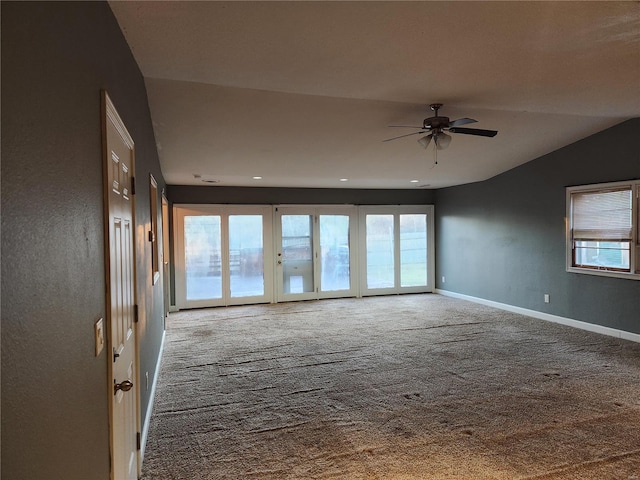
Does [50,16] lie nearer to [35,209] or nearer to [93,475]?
[35,209]

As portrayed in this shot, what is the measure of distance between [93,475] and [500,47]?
307 centimetres

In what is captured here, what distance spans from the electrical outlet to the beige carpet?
1.38m

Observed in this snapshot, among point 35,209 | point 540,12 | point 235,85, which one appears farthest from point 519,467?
point 235,85

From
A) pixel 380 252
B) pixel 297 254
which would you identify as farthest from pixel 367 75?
pixel 380 252

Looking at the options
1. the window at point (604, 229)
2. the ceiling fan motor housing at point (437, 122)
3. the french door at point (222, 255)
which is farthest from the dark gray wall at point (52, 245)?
the french door at point (222, 255)

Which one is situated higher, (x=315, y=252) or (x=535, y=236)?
(x=535, y=236)

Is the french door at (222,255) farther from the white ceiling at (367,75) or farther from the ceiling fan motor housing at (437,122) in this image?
the ceiling fan motor housing at (437,122)

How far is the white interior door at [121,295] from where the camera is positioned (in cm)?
171

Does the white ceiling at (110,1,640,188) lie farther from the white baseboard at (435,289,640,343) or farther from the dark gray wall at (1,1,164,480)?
the white baseboard at (435,289,640,343)

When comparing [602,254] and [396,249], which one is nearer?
[602,254]

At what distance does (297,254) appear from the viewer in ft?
27.9

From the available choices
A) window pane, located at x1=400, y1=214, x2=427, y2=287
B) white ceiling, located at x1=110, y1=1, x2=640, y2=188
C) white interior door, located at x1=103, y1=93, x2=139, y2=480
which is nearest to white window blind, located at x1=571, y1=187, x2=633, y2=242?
white ceiling, located at x1=110, y1=1, x2=640, y2=188

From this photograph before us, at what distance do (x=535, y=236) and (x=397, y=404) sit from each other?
14.8ft

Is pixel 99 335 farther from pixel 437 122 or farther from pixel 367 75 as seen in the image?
pixel 437 122
